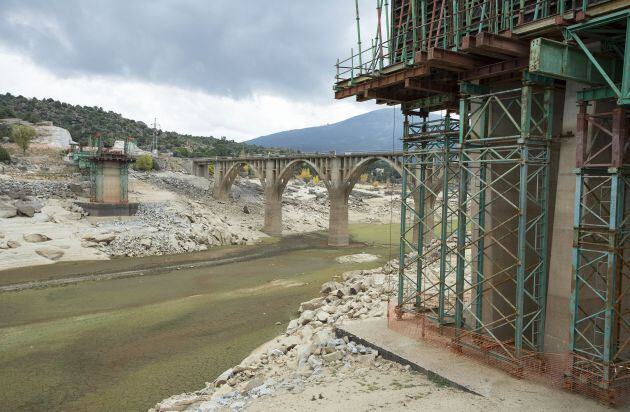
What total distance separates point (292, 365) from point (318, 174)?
1245 inches

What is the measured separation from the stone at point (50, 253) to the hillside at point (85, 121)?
179 feet

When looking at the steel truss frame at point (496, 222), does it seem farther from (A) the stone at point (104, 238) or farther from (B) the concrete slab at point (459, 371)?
(A) the stone at point (104, 238)

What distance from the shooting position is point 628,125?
Answer: 855 centimetres

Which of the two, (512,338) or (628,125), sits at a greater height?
(628,125)

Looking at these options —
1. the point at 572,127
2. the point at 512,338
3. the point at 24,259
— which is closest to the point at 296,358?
the point at 512,338

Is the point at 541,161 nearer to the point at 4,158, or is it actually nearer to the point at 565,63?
the point at 565,63

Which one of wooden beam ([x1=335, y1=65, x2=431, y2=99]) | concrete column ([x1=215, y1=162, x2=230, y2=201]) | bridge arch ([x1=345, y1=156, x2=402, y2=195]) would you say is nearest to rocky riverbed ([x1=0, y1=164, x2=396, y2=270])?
concrete column ([x1=215, y1=162, x2=230, y2=201])

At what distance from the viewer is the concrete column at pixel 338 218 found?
3994 centimetres

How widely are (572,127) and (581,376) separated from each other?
16.7ft

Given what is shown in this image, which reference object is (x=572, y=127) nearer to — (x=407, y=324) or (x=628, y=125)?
(x=628, y=125)

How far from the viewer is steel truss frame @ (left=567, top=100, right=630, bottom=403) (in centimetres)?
816

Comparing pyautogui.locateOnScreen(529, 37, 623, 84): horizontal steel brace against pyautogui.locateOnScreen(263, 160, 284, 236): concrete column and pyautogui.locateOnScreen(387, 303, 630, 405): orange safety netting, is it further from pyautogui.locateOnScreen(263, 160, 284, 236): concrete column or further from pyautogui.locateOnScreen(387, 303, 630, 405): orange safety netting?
pyautogui.locateOnScreen(263, 160, 284, 236): concrete column

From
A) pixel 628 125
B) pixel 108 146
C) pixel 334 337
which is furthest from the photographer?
pixel 108 146

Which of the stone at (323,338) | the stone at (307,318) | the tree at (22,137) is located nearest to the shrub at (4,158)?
the tree at (22,137)
